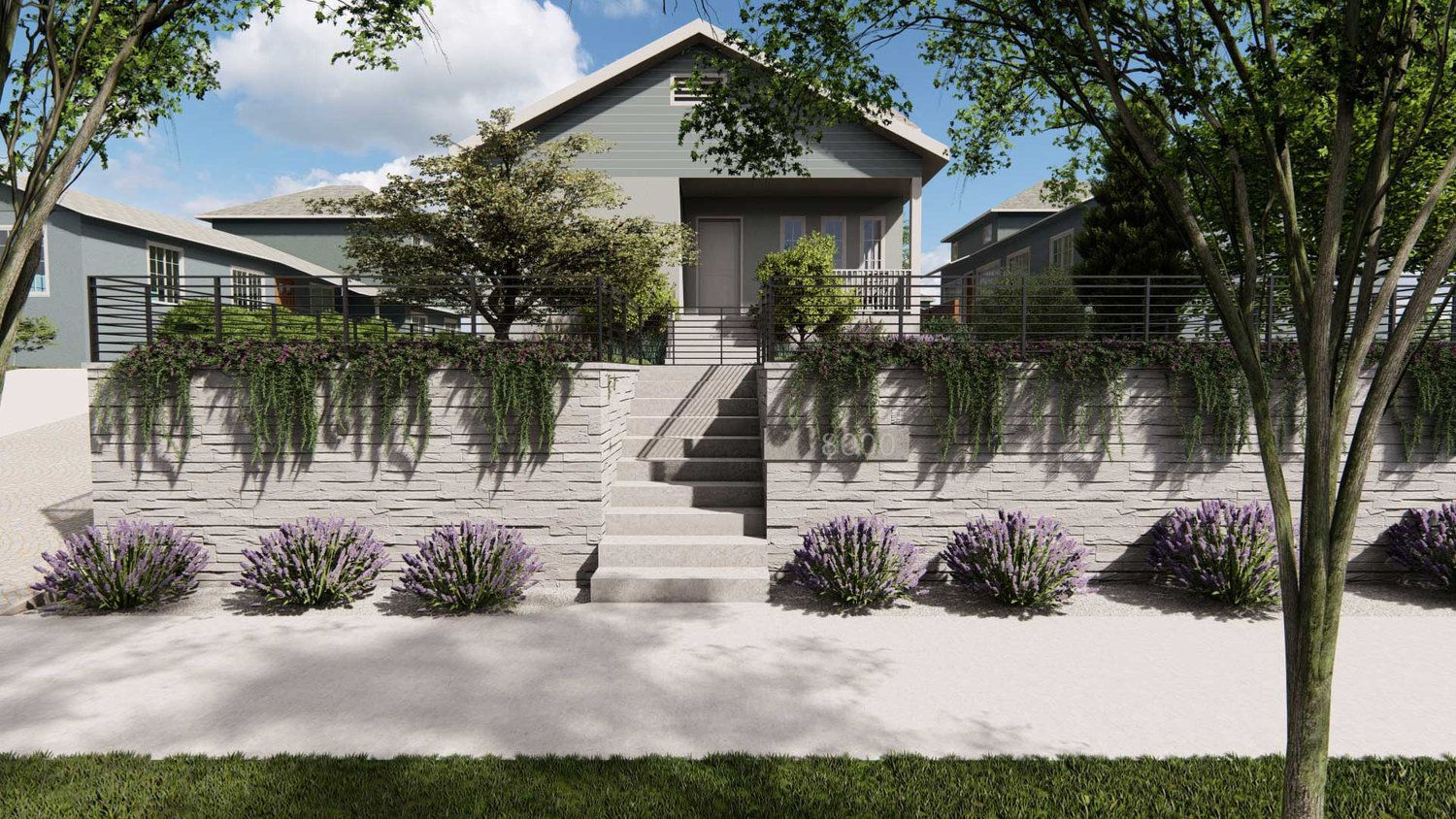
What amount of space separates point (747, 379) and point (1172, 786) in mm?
6836

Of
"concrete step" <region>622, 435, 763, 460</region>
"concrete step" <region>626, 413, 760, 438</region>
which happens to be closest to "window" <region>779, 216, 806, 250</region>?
"concrete step" <region>626, 413, 760, 438</region>

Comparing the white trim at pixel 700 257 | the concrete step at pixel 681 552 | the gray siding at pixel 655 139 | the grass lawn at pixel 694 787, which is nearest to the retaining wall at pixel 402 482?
the concrete step at pixel 681 552

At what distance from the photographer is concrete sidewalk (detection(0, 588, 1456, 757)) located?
14.0 feet

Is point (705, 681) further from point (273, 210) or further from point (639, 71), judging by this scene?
point (273, 210)

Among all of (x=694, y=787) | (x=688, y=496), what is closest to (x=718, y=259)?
(x=688, y=496)

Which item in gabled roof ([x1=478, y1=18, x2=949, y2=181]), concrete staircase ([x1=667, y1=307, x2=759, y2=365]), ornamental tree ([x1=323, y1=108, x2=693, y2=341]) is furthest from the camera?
gabled roof ([x1=478, y1=18, x2=949, y2=181])

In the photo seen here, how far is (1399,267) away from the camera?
271 cm

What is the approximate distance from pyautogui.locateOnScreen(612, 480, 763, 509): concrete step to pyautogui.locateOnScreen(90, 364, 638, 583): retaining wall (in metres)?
0.61

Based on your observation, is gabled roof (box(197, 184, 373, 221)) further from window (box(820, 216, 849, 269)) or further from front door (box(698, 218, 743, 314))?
window (box(820, 216, 849, 269))

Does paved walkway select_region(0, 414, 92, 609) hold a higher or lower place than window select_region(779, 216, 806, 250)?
lower

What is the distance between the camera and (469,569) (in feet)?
21.7

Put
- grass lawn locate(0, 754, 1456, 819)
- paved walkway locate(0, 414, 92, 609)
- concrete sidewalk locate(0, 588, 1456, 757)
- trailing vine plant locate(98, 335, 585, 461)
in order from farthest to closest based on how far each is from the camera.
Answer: paved walkway locate(0, 414, 92, 609) → trailing vine plant locate(98, 335, 585, 461) → concrete sidewalk locate(0, 588, 1456, 757) → grass lawn locate(0, 754, 1456, 819)

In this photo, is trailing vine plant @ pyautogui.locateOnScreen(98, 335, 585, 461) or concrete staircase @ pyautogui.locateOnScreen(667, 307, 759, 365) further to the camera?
concrete staircase @ pyautogui.locateOnScreen(667, 307, 759, 365)

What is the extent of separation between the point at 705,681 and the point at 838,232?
1435cm
